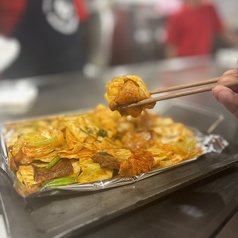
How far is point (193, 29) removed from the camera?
173 inches

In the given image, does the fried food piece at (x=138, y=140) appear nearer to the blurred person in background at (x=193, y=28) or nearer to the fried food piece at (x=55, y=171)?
the fried food piece at (x=55, y=171)

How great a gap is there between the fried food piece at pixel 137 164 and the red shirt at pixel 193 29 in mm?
3631

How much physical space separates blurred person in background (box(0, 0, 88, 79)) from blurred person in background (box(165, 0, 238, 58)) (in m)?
1.56

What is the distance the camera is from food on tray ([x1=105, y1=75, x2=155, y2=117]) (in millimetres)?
1206

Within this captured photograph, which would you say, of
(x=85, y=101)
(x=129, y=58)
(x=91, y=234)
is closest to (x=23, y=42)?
(x=85, y=101)

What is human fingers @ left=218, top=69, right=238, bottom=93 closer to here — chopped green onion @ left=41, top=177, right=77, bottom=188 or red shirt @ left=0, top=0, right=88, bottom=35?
chopped green onion @ left=41, top=177, right=77, bottom=188

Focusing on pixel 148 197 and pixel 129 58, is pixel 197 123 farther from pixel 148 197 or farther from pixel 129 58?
pixel 129 58

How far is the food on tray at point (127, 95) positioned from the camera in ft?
3.96

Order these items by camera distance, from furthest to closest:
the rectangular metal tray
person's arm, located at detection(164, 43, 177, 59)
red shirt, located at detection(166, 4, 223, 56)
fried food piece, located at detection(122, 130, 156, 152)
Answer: person's arm, located at detection(164, 43, 177, 59)
red shirt, located at detection(166, 4, 223, 56)
fried food piece, located at detection(122, 130, 156, 152)
the rectangular metal tray

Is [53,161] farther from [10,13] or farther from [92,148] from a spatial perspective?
[10,13]

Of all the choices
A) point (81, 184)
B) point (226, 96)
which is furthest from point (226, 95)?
point (81, 184)

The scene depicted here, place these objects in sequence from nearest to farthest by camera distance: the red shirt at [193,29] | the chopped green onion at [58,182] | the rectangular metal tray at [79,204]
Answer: the rectangular metal tray at [79,204]
the chopped green onion at [58,182]
the red shirt at [193,29]

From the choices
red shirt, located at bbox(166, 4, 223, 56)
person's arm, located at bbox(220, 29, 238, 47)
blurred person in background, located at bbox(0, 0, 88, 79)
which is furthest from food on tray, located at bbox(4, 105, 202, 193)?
person's arm, located at bbox(220, 29, 238, 47)

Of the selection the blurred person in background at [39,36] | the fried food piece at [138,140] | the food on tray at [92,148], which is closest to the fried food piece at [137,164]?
the food on tray at [92,148]
